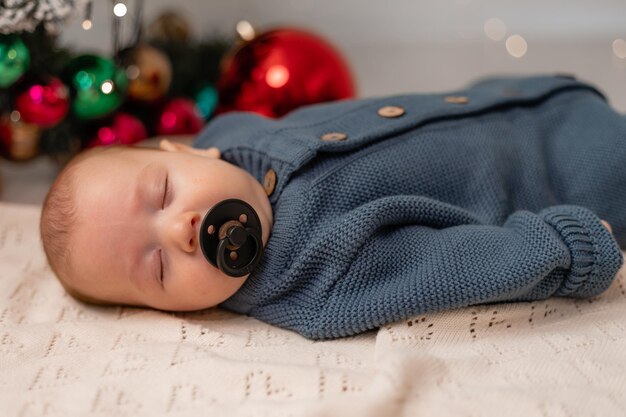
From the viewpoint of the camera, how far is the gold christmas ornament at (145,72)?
1.69m

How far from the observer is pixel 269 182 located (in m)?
1.13

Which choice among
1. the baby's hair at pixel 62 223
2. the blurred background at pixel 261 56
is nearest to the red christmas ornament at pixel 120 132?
the blurred background at pixel 261 56

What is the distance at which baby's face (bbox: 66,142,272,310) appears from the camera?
40.2 inches

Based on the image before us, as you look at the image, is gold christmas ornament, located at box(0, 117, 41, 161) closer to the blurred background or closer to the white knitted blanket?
the blurred background

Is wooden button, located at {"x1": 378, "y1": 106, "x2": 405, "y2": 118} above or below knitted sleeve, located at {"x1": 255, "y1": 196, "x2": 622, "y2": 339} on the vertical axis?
above

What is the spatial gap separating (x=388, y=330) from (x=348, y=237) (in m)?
0.14

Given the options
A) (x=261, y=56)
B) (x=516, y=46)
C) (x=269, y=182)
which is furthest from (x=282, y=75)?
(x=516, y=46)

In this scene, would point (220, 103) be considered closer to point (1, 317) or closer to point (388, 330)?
point (1, 317)

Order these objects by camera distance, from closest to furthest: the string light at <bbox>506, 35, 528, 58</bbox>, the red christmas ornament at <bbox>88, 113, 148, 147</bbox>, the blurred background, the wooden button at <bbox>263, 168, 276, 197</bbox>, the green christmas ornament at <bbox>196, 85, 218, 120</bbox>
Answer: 1. the wooden button at <bbox>263, 168, 276, 197</bbox>
2. the blurred background
3. the red christmas ornament at <bbox>88, 113, 148, 147</bbox>
4. the green christmas ornament at <bbox>196, 85, 218, 120</bbox>
5. the string light at <bbox>506, 35, 528, 58</bbox>

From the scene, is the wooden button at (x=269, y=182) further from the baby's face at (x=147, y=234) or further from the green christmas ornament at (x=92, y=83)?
the green christmas ornament at (x=92, y=83)

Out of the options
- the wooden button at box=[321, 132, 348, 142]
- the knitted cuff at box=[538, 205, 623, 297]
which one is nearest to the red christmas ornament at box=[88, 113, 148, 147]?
the wooden button at box=[321, 132, 348, 142]

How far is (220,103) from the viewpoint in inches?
73.5

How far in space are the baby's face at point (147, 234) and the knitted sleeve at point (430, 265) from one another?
141 mm

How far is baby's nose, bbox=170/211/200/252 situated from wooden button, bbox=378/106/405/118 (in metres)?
0.39
